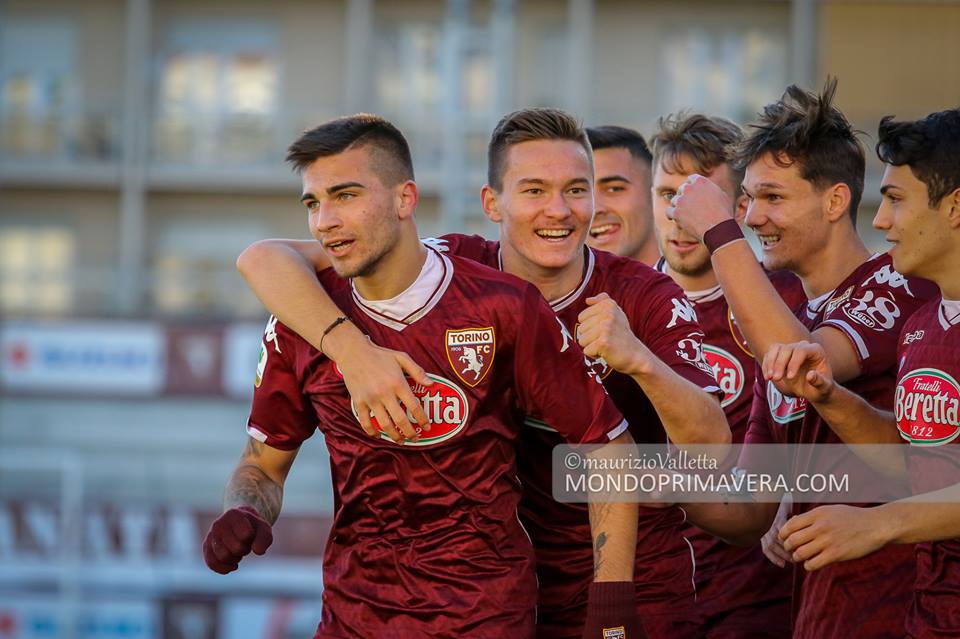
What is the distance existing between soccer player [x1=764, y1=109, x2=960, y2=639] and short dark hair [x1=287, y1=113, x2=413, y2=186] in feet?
4.27

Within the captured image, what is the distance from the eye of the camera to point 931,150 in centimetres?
361

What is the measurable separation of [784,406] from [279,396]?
1.61 m

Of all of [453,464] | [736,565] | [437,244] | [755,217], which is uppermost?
[755,217]

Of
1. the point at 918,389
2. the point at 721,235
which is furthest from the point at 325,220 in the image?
the point at 918,389

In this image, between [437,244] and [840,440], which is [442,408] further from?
[840,440]

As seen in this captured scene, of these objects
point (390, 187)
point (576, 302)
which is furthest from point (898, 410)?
point (390, 187)

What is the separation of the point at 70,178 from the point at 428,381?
20.8 metres

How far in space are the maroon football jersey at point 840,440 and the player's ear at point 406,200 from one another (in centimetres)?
127

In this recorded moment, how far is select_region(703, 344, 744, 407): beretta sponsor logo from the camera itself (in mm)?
4699

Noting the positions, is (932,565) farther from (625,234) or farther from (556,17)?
(556,17)

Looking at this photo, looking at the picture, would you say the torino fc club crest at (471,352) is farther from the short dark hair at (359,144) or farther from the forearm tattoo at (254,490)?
the forearm tattoo at (254,490)

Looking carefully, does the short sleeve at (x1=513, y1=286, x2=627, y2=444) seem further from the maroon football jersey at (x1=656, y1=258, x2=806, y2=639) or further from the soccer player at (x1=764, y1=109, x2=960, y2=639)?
the maroon football jersey at (x1=656, y1=258, x2=806, y2=639)

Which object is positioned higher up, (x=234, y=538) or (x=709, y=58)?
(x=709, y=58)

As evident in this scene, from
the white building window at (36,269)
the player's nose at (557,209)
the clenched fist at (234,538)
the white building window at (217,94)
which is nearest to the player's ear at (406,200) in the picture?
the player's nose at (557,209)
